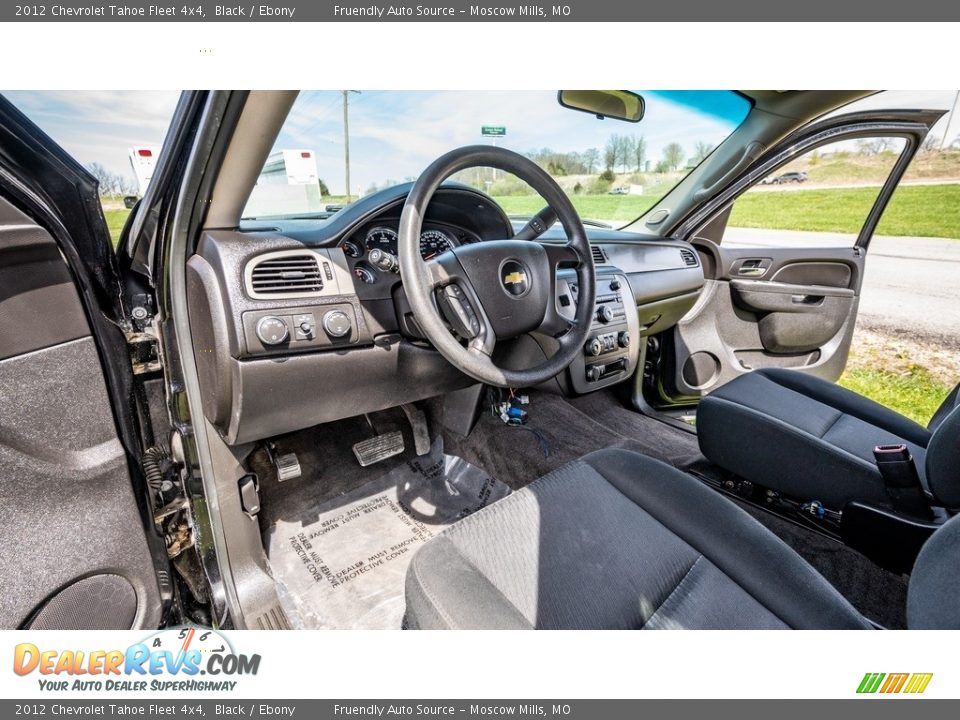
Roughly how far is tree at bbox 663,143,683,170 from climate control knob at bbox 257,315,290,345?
187 centimetres

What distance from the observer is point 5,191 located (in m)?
1.04

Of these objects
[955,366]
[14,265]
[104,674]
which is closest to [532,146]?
[14,265]

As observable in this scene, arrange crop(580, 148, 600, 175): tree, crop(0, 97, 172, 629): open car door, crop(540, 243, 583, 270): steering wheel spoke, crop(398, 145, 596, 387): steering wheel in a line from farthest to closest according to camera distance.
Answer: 1. crop(580, 148, 600, 175): tree
2. crop(540, 243, 583, 270): steering wheel spoke
3. crop(398, 145, 596, 387): steering wheel
4. crop(0, 97, 172, 629): open car door

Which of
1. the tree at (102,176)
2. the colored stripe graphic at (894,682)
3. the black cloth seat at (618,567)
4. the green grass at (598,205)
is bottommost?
the colored stripe graphic at (894,682)

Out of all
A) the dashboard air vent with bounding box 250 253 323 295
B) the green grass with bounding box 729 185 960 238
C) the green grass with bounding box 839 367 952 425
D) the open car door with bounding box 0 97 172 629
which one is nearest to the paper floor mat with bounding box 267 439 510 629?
the open car door with bounding box 0 97 172 629

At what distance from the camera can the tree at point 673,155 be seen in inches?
89.0

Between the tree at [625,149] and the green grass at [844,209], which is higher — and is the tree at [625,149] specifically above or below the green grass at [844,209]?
above

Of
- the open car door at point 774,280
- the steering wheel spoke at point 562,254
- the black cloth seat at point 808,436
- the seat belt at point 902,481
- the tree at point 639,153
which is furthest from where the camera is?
the open car door at point 774,280

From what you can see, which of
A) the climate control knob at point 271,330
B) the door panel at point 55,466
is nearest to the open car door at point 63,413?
the door panel at point 55,466

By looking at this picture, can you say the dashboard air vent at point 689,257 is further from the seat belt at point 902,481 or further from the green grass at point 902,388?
the seat belt at point 902,481

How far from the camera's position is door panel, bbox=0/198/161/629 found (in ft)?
3.63

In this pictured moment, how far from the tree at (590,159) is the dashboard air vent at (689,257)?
0.72 m

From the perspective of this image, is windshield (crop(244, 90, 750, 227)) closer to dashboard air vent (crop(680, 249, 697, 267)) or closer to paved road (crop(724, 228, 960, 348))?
dashboard air vent (crop(680, 249, 697, 267))

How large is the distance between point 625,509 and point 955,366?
2768 mm
